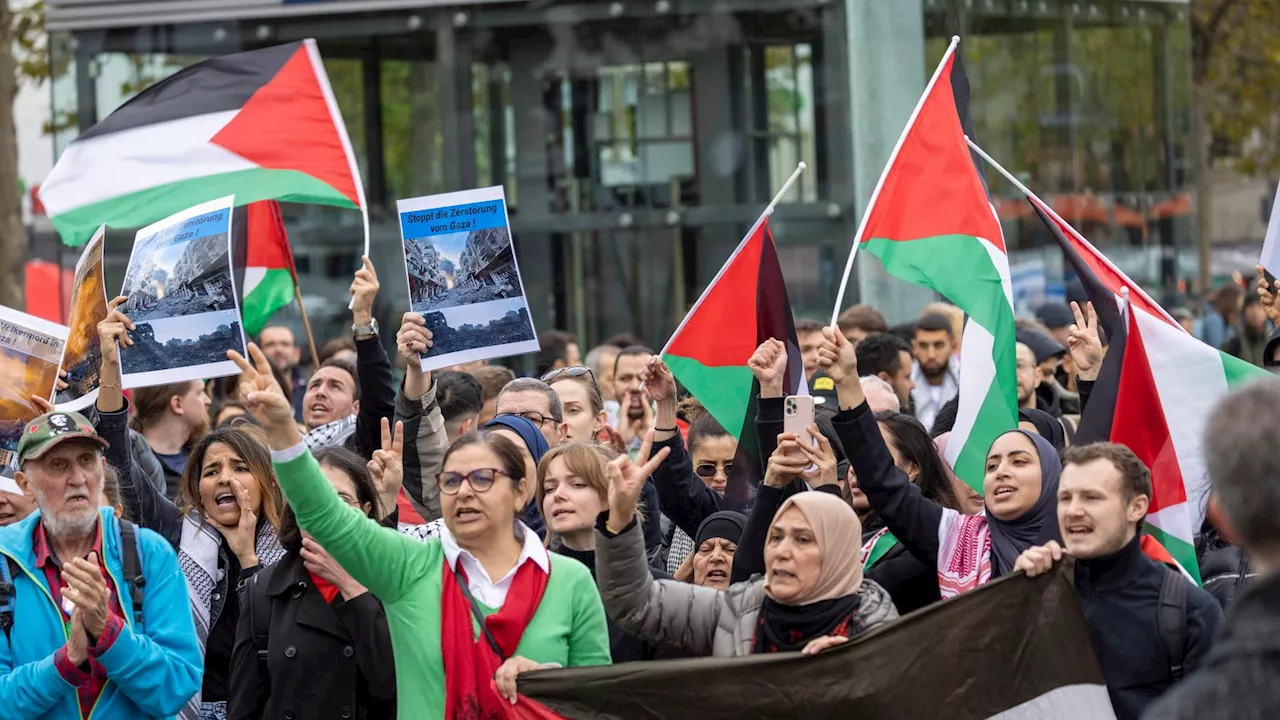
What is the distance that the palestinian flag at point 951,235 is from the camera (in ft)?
21.7

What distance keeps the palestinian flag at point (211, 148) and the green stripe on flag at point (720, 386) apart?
228 cm

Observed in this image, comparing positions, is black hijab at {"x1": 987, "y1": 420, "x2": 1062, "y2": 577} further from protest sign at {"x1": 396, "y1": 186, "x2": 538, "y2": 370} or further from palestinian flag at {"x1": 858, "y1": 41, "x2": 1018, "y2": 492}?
protest sign at {"x1": 396, "y1": 186, "x2": 538, "y2": 370}

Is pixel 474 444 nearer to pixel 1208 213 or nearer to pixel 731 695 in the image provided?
pixel 731 695

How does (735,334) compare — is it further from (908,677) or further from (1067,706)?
(1067,706)

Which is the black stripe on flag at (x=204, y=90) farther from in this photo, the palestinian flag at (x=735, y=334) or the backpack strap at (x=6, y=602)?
the backpack strap at (x=6, y=602)

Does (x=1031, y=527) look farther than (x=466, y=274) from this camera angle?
No

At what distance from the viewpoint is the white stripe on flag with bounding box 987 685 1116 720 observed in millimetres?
4586

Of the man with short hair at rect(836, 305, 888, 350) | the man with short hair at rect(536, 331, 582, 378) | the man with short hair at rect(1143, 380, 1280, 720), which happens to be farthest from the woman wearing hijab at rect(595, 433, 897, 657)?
the man with short hair at rect(536, 331, 582, 378)

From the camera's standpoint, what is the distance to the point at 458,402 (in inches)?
303

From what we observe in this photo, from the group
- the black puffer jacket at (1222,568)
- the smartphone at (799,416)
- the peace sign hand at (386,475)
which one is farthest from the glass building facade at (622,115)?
the peace sign hand at (386,475)

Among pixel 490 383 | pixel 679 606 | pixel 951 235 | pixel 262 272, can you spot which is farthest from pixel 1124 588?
pixel 262 272

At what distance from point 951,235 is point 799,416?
61.8 inches

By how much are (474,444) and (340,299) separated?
12114 millimetres

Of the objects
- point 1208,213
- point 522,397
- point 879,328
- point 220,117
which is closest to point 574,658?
point 522,397
